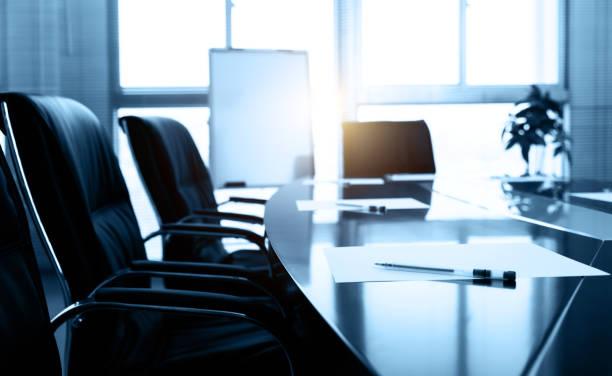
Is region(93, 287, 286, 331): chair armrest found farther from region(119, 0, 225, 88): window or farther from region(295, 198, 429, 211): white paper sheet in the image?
region(119, 0, 225, 88): window

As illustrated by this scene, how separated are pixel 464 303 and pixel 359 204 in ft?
3.42

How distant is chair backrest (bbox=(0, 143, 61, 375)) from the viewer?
32.0 inches

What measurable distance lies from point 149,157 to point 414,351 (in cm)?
150

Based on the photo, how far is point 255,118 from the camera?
4.35m

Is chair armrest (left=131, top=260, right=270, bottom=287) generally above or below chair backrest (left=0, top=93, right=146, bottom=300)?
below

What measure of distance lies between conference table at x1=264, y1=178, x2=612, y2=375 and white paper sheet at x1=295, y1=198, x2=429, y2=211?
0.23 metres

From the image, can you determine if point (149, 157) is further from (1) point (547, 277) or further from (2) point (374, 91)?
(2) point (374, 91)

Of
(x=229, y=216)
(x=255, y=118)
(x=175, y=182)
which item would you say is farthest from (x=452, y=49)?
(x=175, y=182)

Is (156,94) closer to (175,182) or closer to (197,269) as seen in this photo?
(175,182)

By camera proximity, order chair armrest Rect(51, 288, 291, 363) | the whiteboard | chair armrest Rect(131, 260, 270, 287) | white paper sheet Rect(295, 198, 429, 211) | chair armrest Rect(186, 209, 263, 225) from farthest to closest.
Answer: the whiteboard, chair armrest Rect(186, 209, 263, 225), white paper sheet Rect(295, 198, 429, 211), chair armrest Rect(131, 260, 270, 287), chair armrest Rect(51, 288, 291, 363)

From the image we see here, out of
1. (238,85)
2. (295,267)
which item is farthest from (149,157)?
(238,85)

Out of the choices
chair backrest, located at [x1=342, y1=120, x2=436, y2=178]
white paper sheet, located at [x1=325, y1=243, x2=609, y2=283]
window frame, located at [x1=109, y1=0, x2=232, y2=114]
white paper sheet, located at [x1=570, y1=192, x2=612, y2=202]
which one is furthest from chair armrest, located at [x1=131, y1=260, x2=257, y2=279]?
window frame, located at [x1=109, y1=0, x2=232, y2=114]

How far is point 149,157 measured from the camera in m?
1.88

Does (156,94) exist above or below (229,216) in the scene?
above
